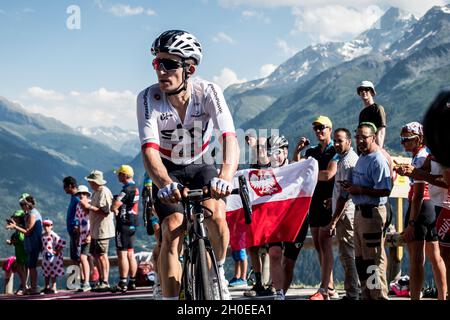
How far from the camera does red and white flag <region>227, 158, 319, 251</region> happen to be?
9.21 meters

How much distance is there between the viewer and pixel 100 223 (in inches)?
479

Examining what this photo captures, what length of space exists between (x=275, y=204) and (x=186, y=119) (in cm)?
458

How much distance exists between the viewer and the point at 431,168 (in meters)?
7.13

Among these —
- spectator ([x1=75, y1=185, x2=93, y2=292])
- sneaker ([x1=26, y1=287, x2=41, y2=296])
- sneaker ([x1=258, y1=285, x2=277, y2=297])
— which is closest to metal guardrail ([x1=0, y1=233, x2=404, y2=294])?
spectator ([x1=75, y1=185, x2=93, y2=292])

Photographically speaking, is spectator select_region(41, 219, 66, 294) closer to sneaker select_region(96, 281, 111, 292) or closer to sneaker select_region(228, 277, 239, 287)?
sneaker select_region(96, 281, 111, 292)

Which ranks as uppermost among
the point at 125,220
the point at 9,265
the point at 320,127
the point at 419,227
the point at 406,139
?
the point at 320,127

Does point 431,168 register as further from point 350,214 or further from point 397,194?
point 397,194

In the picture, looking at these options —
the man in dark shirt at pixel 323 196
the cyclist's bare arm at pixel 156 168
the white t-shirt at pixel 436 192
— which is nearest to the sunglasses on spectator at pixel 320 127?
the man in dark shirt at pixel 323 196

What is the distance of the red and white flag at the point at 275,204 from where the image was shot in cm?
921

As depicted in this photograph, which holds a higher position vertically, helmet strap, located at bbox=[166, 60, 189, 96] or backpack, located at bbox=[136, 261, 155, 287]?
helmet strap, located at bbox=[166, 60, 189, 96]

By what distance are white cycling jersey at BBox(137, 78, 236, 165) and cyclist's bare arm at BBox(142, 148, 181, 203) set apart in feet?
0.88

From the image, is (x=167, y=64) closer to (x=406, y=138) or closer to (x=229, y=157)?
(x=229, y=157)

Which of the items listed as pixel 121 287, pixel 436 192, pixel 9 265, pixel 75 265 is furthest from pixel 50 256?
pixel 436 192
